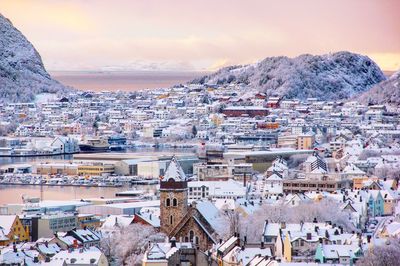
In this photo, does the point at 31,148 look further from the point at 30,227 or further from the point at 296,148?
the point at 30,227

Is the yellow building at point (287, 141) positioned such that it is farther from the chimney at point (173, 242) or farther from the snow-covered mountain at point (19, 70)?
the chimney at point (173, 242)

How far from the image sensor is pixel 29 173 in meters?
60.6

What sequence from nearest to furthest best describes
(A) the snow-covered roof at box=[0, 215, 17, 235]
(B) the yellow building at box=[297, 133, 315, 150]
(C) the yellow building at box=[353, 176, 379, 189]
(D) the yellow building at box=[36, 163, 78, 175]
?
(A) the snow-covered roof at box=[0, 215, 17, 235] < (C) the yellow building at box=[353, 176, 379, 189] < (D) the yellow building at box=[36, 163, 78, 175] < (B) the yellow building at box=[297, 133, 315, 150]

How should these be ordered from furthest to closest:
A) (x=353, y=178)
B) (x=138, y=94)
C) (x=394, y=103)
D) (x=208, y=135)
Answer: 1. (x=138, y=94)
2. (x=394, y=103)
3. (x=208, y=135)
4. (x=353, y=178)

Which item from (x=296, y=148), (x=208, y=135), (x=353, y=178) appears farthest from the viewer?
(x=208, y=135)

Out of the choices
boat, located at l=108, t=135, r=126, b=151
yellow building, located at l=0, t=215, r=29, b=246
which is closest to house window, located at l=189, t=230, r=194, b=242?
yellow building, located at l=0, t=215, r=29, b=246

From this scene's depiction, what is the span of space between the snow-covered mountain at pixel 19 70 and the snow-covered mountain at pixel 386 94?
89.3 feet

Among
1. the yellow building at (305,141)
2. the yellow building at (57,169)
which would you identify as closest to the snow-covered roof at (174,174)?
the yellow building at (57,169)

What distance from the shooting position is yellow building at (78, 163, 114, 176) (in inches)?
2376

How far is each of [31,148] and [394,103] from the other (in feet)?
94.8

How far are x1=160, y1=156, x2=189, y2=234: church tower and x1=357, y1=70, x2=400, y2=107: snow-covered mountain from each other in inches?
2771

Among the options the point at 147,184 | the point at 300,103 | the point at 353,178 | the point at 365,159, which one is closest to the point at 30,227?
the point at 353,178

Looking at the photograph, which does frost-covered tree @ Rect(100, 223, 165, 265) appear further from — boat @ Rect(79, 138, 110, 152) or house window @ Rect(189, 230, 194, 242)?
boat @ Rect(79, 138, 110, 152)

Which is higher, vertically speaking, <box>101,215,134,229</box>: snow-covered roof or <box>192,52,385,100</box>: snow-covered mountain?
<box>192,52,385,100</box>: snow-covered mountain
